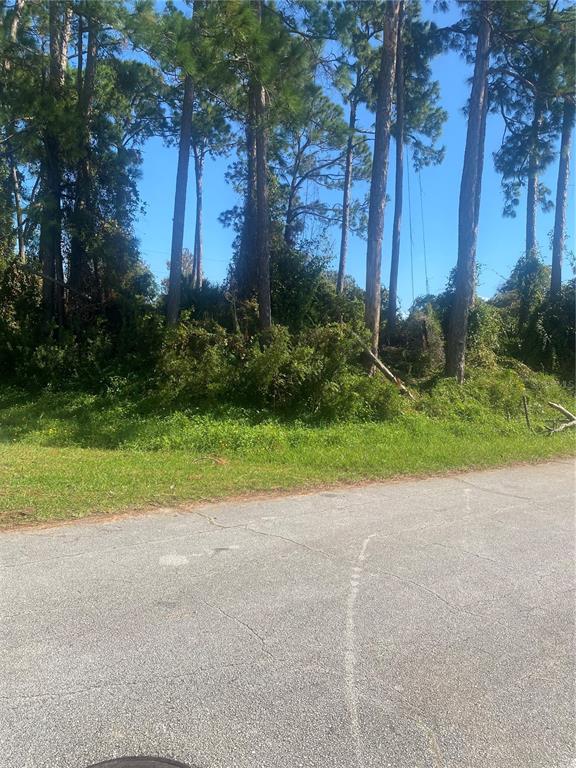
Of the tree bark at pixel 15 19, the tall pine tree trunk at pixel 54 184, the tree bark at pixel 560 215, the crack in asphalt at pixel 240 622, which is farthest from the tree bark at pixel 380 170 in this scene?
the crack in asphalt at pixel 240 622

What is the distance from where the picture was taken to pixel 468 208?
17.0 metres

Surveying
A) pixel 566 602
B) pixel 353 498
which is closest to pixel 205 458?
pixel 353 498

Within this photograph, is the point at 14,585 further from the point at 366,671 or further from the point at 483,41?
the point at 483,41

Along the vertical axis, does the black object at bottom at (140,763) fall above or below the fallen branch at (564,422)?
below

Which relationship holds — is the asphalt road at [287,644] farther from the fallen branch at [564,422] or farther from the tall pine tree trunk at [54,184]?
the tall pine tree trunk at [54,184]

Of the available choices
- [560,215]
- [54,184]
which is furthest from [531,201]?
[54,184]

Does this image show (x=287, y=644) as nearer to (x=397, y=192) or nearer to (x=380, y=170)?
(x=380, y=170)

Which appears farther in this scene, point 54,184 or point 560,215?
point 560,215

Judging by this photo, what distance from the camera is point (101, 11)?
559 inches

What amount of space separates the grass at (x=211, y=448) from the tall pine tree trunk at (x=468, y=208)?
5.00 ft

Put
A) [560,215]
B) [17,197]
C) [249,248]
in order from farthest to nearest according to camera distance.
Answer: [560,215] < [17,197] < [249,248]

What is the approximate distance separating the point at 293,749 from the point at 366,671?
781 mm

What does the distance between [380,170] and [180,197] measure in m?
5.59

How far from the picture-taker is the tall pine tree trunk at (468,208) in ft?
54.6
